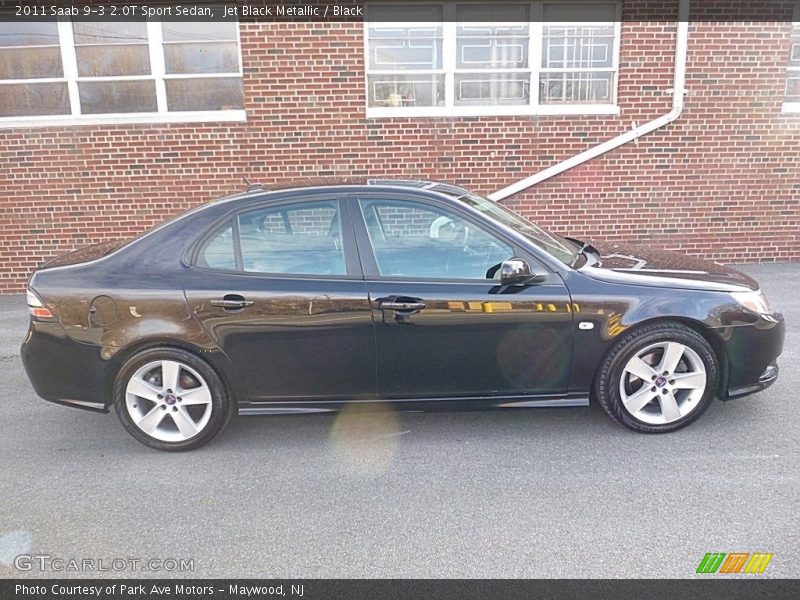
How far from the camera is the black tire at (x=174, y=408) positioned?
3293 millimetres

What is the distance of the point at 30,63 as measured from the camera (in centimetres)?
708

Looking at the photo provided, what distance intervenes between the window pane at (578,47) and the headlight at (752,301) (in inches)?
193

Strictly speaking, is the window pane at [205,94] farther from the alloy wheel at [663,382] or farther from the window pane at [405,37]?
the alloy wheel at [663,382]

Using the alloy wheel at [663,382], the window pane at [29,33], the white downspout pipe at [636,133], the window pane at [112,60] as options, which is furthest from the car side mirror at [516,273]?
the window pane at [29,33]

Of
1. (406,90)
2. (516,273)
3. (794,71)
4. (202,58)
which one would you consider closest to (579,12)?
(406,90)

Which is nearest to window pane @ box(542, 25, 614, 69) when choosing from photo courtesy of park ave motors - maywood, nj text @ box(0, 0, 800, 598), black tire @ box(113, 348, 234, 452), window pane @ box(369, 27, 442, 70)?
window pane @ box(369, 27, 442, 70)

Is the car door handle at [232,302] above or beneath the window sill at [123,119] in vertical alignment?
beneath

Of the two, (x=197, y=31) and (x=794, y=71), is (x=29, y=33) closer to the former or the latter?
(x=197, y=31)

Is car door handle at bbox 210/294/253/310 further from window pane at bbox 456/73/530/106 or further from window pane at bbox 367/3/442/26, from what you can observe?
window pane at bbox 367/3/442/26

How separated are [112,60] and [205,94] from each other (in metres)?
1.22

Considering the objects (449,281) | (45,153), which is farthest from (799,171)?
(45,153)

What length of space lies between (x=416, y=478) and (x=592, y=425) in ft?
4.18

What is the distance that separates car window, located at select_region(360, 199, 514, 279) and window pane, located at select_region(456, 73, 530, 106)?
4522 millimetres

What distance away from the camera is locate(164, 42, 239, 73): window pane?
7.05m
